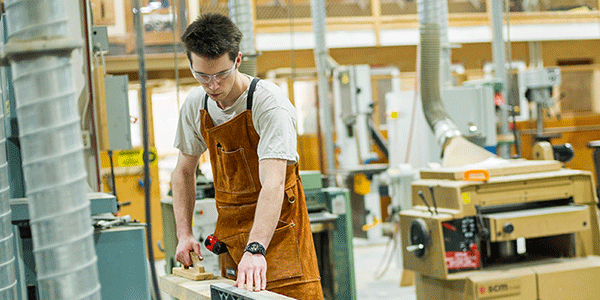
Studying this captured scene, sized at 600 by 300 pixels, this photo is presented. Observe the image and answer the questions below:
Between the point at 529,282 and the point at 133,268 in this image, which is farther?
the point at 529,282

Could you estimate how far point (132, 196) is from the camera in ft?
22.8

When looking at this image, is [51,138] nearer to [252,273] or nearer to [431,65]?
[252,273]

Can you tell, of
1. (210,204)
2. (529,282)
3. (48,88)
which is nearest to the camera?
(48,88)

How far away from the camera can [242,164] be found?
2.18 m

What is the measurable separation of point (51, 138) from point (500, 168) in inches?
113

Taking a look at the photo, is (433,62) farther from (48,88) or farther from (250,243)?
(48,88)

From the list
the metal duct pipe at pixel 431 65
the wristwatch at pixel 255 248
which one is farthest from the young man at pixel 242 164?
the metal duct pipe at pixel 431 65

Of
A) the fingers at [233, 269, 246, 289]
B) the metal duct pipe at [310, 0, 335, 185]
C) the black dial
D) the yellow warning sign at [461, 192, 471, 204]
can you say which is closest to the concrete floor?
the metal duct pipe at [310, 0, 335, 185]

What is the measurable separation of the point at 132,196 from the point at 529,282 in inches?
183

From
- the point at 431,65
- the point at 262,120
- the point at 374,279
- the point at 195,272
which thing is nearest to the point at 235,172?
the point at 262,120

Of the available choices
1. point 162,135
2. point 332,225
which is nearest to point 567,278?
point 332,225

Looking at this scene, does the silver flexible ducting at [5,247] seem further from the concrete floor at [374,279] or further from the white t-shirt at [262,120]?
the concrete floor at [374,279]

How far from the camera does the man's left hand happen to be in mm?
1809

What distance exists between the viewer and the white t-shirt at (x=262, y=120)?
202 cm
